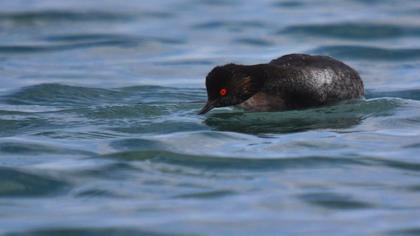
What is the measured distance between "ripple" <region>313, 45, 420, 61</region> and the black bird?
4388 millimetres

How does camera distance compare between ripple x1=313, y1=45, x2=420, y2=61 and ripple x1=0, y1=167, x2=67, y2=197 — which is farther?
ripple x1=313, y1=45, x2=420, y2=61

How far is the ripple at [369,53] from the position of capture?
763 inches

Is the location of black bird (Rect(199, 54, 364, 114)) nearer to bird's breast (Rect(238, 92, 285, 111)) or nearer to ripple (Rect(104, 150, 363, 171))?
bird's breast (Rect(238, 92, 285, 111))

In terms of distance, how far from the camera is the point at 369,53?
19.8 meters

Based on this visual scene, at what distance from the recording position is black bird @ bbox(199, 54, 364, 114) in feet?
45.5

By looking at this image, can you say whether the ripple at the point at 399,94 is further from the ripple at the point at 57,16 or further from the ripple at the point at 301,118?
the ripple at the point at 57,16

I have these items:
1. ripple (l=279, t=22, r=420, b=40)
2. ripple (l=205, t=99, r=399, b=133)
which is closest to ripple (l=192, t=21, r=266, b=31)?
ripple (l=279, t=22, r=420, b=40)

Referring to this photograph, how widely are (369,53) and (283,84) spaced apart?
5648 mm

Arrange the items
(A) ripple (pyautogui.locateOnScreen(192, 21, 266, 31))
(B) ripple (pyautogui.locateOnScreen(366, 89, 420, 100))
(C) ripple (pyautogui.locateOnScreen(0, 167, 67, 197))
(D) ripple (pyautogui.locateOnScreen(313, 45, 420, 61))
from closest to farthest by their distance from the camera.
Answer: (C) ripple (pyautogui.locateOnScreen(0, 167, 67, 197)) → (B) ripple (pyautogui.locateOnScreen(366, 89, 420, 100)) → (D) ripple (pyautogui.locateOnScreen(313, 45, 420, 61)) → (A) ripple (pyautogui.locateOnScreen(192, 21, 266, 31))

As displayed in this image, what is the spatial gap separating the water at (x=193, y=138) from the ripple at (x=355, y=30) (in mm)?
38

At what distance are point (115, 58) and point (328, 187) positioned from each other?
905cm

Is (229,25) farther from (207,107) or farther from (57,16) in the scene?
(207,107)

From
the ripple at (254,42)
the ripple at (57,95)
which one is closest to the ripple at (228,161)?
the ripple at (57,95)

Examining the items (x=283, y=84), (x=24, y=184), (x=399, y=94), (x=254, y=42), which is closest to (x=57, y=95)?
(x=283, y=84)
